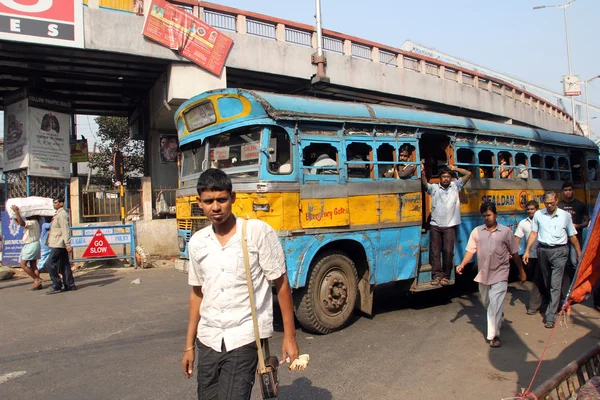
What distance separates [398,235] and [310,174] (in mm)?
1736

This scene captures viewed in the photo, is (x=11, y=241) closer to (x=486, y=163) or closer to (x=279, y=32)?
(x=279, y=32)

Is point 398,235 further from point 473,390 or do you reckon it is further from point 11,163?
point 11,163

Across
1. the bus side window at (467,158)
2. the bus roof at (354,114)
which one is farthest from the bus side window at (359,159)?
the bus side window at (467,158)

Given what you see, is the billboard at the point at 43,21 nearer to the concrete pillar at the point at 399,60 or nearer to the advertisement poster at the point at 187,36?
the advertisement poster at the point at 187,36

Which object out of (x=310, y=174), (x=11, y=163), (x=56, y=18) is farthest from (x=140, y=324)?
(x=11, y=163)

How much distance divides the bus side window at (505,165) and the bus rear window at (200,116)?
5.39 m

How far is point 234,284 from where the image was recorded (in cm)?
246

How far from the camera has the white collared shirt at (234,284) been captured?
8.05 feet

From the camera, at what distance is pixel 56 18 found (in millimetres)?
10812

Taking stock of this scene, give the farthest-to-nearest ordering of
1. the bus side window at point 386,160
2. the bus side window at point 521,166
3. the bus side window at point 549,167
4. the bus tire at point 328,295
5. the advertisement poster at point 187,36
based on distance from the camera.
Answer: the advertisement poster at point 187,36, the bus side window at point 549,167, the bus side window at point 521,166, the bus side window at point 386,160, the bus tire at point 328,295

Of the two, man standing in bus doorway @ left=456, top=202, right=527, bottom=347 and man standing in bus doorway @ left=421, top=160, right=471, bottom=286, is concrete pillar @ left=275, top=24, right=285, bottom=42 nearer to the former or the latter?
man standing in bus doorway @ left=421, top=160, right=471, bottom=286

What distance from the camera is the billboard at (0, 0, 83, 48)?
10461mm

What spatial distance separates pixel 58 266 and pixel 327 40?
10925 millimetres

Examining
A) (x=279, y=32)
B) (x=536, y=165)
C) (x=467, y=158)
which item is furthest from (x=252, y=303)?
(x=279, y=32)
